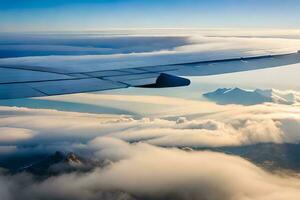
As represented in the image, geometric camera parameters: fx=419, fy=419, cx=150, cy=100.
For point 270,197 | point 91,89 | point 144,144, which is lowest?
point 270,197

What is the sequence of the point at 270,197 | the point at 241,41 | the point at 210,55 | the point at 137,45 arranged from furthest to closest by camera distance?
the point at 270,197, the point at 241,41, the point at 137,45, the point at 210,55

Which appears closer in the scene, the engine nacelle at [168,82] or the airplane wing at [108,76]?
the airplane wing at [108,76]

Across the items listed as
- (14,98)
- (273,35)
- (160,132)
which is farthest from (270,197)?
(14,98)

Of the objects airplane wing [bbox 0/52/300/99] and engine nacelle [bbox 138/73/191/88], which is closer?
airplane wing [bbox 0/52/300/99]

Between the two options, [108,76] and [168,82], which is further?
[108,76]

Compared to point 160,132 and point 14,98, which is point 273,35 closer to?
point 14,98

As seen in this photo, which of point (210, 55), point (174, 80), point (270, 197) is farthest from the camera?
point (270, 197)

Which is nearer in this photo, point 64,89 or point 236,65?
point 64,89

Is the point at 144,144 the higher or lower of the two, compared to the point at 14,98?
lower
